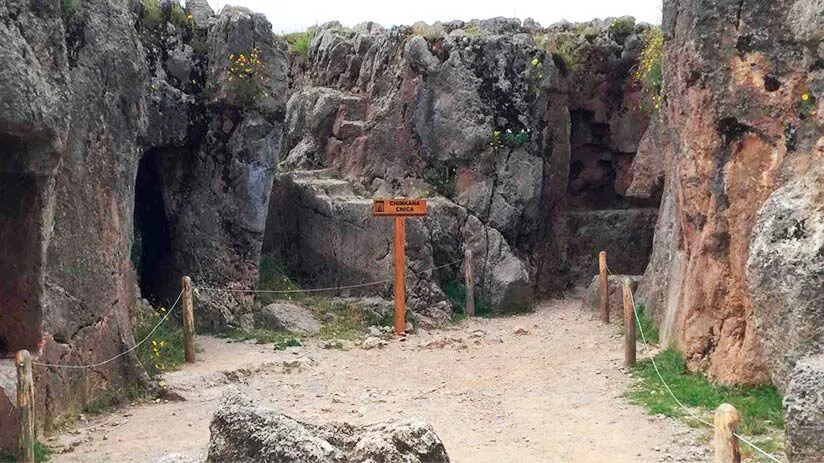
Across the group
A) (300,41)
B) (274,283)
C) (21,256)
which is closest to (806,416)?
(21,256)

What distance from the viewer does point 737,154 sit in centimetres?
877

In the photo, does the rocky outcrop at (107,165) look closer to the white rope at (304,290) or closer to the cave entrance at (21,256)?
the cave entrance at (21,256)

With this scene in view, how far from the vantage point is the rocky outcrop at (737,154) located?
7.61m

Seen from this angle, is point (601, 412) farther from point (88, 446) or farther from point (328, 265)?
Result: point (328, 265)

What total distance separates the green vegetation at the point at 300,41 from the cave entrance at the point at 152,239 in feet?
21.1

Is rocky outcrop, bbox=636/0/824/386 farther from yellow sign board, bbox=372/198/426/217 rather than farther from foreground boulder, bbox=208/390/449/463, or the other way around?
yellow sign board, bbox=372/198/426/217

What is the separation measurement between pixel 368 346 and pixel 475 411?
3.88 m

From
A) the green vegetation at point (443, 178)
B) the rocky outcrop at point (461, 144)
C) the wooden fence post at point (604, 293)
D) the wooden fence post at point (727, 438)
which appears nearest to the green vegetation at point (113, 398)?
the wooden fence post at point (727, 438)

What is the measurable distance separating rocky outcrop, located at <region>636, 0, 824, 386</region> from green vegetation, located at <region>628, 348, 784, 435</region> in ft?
0.51

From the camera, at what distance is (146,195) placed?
14766mm

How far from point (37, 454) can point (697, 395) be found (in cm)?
596

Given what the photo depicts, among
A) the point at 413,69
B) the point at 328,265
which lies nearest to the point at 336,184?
the point at 328,265

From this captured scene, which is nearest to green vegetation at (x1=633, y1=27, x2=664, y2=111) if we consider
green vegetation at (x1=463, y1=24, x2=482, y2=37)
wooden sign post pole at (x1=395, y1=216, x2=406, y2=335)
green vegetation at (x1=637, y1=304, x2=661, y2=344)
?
green vegetation at (x1=463, y1=24, x2=482, y2=37)

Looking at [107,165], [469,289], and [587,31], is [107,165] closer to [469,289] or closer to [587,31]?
[469,289]
